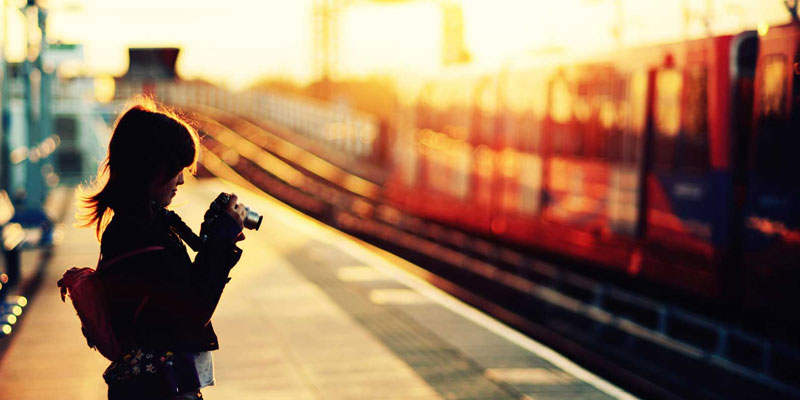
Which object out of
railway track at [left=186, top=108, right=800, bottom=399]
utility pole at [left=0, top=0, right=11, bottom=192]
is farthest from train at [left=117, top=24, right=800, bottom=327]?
utility pole at [left=0, top=0, right=11, bottom=192]

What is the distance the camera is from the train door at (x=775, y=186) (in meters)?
9.47

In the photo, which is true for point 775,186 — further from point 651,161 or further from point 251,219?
point 251,219

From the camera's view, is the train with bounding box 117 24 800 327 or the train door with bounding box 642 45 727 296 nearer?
the train with bounding box 117 24 800 327

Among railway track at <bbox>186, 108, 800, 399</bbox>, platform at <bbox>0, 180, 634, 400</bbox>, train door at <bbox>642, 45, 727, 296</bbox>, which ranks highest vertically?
train door at <bbox>642, 45, 727, 296</bbox>

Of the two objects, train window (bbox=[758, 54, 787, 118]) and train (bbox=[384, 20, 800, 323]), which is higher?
train window (bbox=[758, 54, 787, 118])

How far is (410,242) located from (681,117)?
9661mm

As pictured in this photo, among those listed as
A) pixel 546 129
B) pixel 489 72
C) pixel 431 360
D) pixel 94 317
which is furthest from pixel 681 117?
pixel 94 317

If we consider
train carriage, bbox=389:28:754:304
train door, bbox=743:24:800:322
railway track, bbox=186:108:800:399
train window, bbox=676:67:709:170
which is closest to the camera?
train door, bbox=743:24:800:322

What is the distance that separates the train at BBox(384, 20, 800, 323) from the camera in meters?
9.77

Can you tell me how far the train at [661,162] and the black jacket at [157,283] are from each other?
16.7 feet

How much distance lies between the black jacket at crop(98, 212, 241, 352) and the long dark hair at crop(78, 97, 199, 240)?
0.23ft

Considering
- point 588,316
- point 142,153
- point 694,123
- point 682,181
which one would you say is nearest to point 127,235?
point 142,153

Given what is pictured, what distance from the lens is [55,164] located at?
30.3 metres

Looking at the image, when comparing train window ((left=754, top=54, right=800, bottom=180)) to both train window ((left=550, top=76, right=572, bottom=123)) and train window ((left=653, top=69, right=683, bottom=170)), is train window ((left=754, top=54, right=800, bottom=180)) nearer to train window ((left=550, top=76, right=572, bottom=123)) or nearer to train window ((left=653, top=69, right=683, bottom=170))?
train window ((left=653, top=69, right=683, bottom=170))
